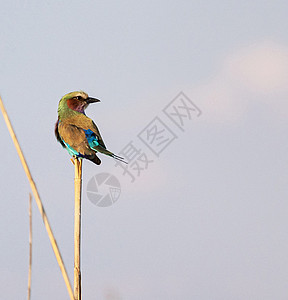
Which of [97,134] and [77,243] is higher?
[97,134]

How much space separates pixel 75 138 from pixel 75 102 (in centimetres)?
61

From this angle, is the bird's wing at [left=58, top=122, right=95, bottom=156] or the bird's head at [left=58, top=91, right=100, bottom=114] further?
the bird's head at [left=58, top=91, right=100, bottom=114]

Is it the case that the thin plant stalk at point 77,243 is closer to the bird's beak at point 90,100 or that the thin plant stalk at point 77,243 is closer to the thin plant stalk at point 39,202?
the thin plant stalk at point 39,202

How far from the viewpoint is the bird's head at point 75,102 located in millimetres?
6906

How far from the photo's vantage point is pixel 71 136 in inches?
259

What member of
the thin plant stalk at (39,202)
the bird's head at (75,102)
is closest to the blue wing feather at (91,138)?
the bird's head at (75,102)

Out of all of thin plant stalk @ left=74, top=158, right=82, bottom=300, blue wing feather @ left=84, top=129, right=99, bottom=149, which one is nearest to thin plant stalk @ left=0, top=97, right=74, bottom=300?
thin plant stalk @ left=74, top=158, right=82, bottom=300

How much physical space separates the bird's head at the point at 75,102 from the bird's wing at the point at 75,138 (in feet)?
0.97

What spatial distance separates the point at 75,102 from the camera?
22.7 ft

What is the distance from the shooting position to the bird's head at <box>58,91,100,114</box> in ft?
22.7

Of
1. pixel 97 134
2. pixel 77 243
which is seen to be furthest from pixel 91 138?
pixel 77 243

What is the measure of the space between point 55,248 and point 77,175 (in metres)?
1.05

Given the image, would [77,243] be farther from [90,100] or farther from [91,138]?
[90,100]

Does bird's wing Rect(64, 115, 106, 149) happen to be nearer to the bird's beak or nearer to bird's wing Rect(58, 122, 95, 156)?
bird's wing Rect(58, 122, 95, 156)
